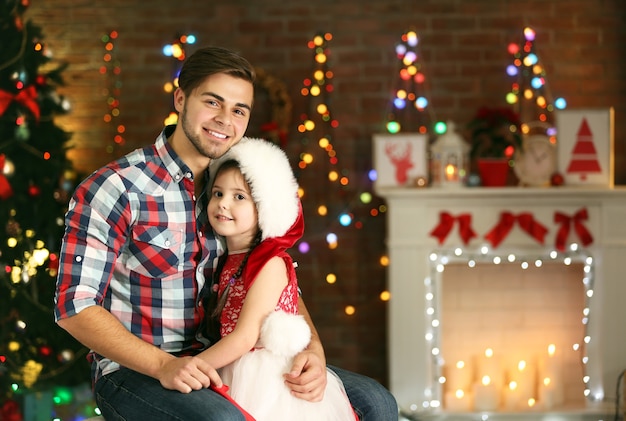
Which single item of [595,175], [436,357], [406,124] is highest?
[406,124]

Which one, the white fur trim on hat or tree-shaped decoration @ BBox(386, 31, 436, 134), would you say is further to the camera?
tree-shaped decoration @ BBox(386, 31, 436, 134)

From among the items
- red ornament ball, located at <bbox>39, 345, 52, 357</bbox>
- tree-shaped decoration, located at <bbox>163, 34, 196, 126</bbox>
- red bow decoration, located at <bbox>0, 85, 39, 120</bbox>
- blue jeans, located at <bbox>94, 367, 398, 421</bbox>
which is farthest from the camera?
tree-shaped decoration, located at <bbox>163, 34, 196, 126</bbox>

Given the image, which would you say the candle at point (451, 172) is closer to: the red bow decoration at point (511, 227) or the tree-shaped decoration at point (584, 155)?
the red bow decoration at point (511, 227)

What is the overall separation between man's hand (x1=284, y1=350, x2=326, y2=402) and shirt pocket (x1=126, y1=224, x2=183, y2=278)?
16.0 inches

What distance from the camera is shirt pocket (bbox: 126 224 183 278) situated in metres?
2.16

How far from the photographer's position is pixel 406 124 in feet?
13.9

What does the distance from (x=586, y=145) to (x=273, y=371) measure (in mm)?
2401

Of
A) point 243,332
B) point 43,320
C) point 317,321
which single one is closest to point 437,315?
point 317,321

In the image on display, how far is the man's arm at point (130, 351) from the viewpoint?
6.48ft

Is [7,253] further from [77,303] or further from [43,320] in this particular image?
[77,303]

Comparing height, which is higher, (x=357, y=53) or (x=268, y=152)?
(x=357, y=53)

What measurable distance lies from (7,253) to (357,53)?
1925 millimetres

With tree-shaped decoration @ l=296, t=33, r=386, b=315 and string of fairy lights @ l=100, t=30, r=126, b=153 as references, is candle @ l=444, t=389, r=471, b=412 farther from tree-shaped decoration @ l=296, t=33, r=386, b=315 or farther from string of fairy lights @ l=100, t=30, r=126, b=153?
string of fairy lights @ l=100, t=30, r=126, b=153

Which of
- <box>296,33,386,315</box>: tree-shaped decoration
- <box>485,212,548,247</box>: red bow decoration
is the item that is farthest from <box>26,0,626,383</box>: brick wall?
<box>485,212,548,247</box>: red bow decoration
